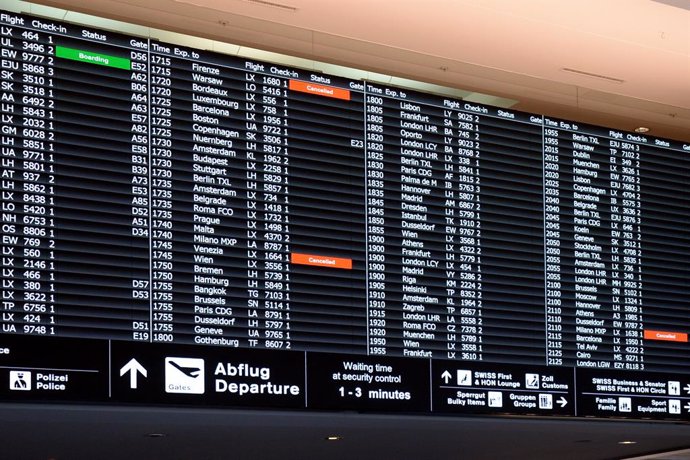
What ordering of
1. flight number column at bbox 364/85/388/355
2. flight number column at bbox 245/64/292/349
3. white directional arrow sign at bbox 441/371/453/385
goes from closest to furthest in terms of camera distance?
flight number column at bbox 245/64/292/349, flight number column at bbox 364/85/388/355, white directional arrow sign at bbox 441/371/453/385

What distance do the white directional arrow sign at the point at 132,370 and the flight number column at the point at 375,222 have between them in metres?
1.00

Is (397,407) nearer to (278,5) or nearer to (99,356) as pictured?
(99,356)

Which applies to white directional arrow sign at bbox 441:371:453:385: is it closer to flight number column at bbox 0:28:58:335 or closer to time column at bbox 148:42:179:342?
time column at bbox 148:42:179:342

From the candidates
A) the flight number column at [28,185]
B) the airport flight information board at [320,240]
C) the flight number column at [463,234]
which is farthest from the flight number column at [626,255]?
the flight number column at [28,185]

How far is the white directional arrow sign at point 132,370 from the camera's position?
4.19m

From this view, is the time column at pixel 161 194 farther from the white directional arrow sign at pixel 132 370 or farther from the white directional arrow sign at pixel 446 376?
the white directional arrow sign at pixel 446 376

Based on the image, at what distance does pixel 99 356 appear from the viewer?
13.6 ft

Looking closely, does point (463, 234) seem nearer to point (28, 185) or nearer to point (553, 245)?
point (553, 245)

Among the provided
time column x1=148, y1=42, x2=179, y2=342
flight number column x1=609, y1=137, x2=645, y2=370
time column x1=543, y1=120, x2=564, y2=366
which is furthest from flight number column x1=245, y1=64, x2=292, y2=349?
flight number column x1=609, y1=137, x2=645, y2=370

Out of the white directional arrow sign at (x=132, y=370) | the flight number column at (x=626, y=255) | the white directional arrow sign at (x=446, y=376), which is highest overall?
the flight number column at (x=626, y=255)

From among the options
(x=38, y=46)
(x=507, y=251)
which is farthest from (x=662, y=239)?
(x=38, y=46)

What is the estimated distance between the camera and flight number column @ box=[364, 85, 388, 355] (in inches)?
189

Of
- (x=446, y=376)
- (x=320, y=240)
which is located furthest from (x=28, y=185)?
(x=446, y=376)

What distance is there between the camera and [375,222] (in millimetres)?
4910
